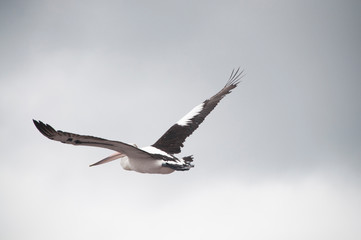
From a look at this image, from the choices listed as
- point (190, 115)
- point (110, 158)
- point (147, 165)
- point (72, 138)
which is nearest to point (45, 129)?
point (72, 138)

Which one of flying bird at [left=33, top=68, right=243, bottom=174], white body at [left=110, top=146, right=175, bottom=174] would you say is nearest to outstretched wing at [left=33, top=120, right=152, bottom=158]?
flying bird at [left=33, top=68, right=243, bottom=174]

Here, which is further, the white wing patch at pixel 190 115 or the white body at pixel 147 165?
the white wing patch at pixel 190 115

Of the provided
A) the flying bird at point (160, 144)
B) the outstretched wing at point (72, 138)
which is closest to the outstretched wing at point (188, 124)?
the flying bird at point (160, 144)

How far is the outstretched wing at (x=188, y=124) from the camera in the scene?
1869 cm

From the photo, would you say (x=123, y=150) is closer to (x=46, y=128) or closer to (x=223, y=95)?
(x=46, y=128)

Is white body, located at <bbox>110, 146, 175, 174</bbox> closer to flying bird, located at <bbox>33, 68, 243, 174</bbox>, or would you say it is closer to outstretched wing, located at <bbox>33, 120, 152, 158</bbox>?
flying bird, located at <bbox>33, 68, 243, 174</bbox>

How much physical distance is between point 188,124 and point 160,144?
1.74 m

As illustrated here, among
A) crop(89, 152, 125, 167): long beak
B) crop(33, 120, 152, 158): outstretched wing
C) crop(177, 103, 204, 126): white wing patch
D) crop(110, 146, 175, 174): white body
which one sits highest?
crop(177, 103, 204, 126): white wing patch

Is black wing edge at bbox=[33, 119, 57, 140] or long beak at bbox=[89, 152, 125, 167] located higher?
long beak at bbox=[89, 152, 125, 167]

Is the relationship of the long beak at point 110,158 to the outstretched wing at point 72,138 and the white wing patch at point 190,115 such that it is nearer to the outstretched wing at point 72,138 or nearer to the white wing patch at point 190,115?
the white wing patch at point 190,115

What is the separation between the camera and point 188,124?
→ 20.0 m

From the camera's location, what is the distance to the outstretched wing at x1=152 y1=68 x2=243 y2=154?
1869cm

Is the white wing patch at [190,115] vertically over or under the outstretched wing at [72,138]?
over

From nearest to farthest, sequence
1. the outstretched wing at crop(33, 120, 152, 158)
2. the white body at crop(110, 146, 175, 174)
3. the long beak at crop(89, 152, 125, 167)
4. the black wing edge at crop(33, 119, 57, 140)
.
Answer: the outstretched wing at crop(33, 120, 152, 158)
the black wing edge at crop(33, 119, 57, 140)
the white body at crop(110, 146, 175, 174)
the long beak at crop(89, 152, 125, 167)
